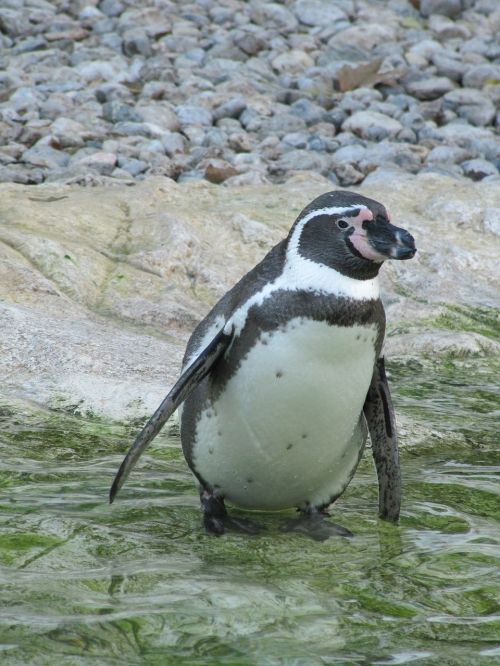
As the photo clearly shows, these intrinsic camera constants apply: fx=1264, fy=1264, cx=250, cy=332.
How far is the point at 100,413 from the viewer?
15.7 ft

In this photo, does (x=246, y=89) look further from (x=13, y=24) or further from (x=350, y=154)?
(x=13, y=24)

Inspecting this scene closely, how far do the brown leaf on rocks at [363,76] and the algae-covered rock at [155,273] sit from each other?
4054mm

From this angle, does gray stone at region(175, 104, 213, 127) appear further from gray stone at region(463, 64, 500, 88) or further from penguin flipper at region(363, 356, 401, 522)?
penguin flipper at region(363, 356, 401, 522)

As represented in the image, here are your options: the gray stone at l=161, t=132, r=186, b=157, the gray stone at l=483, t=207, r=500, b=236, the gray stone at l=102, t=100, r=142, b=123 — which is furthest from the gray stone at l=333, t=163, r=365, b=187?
the gray stone at l=483, t=207, r=500, b=236

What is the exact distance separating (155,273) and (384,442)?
2.74 m

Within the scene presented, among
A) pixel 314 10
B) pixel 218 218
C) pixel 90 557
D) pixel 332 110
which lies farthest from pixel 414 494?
pixel 314 10

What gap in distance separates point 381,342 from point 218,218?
11.4 feet

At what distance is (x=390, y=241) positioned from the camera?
3396mm

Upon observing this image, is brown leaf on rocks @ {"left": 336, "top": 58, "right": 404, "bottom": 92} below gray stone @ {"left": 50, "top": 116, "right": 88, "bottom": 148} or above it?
above

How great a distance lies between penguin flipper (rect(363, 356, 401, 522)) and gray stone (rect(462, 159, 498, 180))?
631 cm

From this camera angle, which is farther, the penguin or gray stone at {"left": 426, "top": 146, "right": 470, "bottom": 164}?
gray stone at {"left": 426, "top": 146, "right": 470, "bottom": 164}

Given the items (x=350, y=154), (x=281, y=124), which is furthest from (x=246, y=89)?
(x=350, y=154)

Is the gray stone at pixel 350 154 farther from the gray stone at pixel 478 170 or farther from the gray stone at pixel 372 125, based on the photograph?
the gray stone at pixel 478 170

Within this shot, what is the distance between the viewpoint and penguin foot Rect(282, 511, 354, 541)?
3684 mm
